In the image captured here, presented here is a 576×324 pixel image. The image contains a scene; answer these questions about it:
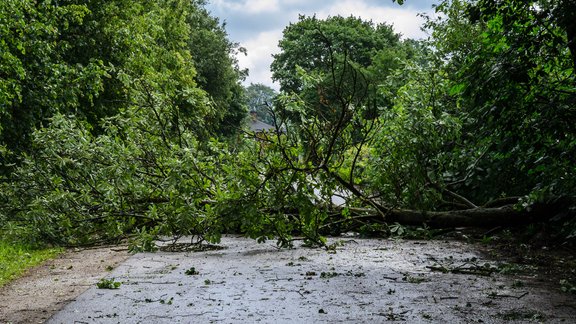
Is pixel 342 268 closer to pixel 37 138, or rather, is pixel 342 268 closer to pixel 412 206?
pixel 412 206

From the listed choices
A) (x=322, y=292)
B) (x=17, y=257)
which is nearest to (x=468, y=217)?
(x=322, y=292)

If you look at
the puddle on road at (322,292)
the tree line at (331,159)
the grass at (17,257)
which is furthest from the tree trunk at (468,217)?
the grass at (17,257)

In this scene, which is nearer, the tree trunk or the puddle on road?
the puddle on road

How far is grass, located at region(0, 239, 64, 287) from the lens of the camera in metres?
8.52

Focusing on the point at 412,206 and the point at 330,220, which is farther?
the point at 330,220

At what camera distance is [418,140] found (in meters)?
10.9

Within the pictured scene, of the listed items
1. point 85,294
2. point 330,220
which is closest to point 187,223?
point 330,220

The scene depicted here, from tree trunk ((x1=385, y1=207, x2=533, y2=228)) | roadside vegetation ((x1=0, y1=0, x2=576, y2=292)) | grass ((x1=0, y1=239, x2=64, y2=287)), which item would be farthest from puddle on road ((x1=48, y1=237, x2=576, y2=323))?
grass ((x1=0, y1=239, x2=64, y2=287))

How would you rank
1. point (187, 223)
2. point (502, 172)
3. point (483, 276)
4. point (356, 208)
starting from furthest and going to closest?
point (356, 208), point (187, 223), point (502, 172), point (483, 276)

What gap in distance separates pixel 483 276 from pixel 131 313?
13.7ft

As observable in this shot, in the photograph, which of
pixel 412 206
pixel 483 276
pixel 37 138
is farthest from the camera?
pixel 37 138

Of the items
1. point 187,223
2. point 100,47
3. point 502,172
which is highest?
point 100,47

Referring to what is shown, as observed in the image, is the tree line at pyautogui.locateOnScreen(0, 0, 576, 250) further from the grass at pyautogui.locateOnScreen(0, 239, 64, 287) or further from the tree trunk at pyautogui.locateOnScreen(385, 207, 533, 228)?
the grass at pyautogui.locateOnScreen(0, 239, 64, 287)

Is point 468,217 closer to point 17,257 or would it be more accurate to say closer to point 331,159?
point 331,159
